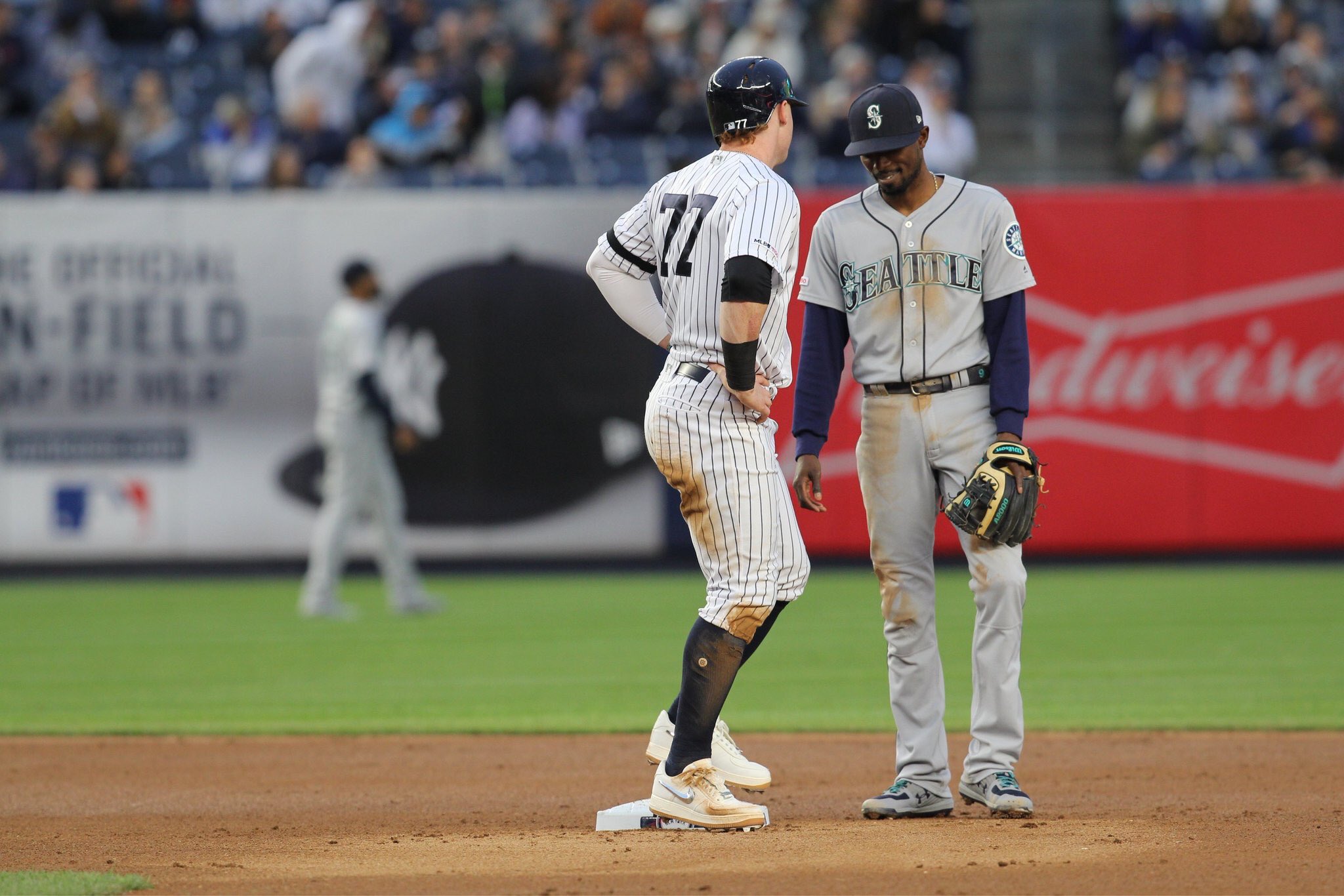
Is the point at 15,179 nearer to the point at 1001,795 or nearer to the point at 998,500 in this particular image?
the point at 998,500

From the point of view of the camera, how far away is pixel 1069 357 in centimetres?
1413

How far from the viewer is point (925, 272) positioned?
518 centimetres

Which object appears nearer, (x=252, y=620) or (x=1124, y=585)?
(x=252, y=620)

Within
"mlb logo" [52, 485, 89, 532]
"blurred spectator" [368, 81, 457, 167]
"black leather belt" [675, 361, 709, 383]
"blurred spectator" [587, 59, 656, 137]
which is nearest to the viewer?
"black leather belt" [675, 361, 709, 383]

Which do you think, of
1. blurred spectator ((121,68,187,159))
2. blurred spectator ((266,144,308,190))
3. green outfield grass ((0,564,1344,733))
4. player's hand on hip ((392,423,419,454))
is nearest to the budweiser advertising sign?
green outfield grass ((0,564,1344,733))

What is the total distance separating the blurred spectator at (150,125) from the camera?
1598 cm

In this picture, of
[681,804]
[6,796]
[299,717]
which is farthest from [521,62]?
[681,804]

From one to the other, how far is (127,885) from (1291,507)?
11683 mm

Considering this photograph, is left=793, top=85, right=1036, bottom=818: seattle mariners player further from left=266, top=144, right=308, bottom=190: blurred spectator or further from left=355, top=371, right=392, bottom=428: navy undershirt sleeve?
left=266, top=144, right=308, bottom=190: blurred spectator

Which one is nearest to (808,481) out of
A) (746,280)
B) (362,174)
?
(746,280)

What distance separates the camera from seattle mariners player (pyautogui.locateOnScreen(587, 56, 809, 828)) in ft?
15.8

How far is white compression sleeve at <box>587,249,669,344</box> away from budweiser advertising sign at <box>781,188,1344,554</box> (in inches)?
356

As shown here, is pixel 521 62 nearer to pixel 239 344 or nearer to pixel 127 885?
pixel 239 344

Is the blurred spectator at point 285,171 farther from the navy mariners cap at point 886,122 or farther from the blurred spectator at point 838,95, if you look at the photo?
the navy mariners cap at point 886,122
